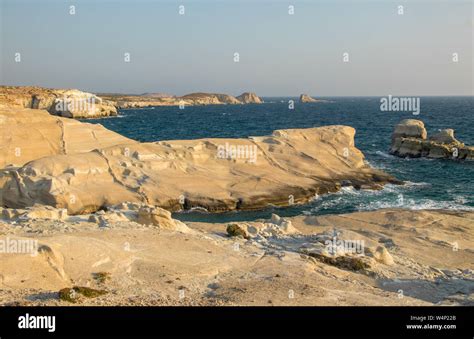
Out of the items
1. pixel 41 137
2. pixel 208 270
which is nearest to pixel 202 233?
pixel 208 270

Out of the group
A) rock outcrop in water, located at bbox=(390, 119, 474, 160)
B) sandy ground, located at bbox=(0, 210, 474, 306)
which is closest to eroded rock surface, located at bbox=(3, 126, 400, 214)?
sandy ground, located at bbox=(0, 210, 474, 306)

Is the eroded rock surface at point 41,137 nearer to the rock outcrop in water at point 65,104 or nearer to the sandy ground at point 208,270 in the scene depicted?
the sandy ground at point 208,270

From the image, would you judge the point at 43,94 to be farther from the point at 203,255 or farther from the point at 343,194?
the point at 203,255

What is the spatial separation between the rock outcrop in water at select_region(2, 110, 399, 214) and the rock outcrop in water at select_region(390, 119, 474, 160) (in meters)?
13.9

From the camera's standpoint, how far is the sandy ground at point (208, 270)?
12.2 m

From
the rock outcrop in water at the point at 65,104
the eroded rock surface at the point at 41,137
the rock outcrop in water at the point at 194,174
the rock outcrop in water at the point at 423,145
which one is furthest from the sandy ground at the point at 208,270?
the rock outcrop in water at the point at 65,104

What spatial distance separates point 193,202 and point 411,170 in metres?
23.8

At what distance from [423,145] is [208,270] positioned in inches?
1758

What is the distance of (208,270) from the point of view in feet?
47.3

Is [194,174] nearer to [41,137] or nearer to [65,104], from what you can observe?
[41,137]

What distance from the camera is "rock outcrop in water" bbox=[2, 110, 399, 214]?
29312 millimetres

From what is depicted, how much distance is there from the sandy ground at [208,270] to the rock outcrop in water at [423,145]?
33.2 metres

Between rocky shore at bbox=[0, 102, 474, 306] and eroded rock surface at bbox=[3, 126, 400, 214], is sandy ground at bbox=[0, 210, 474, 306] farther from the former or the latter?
eroded rock surface at bbox=[3, 126, 400, 214]
